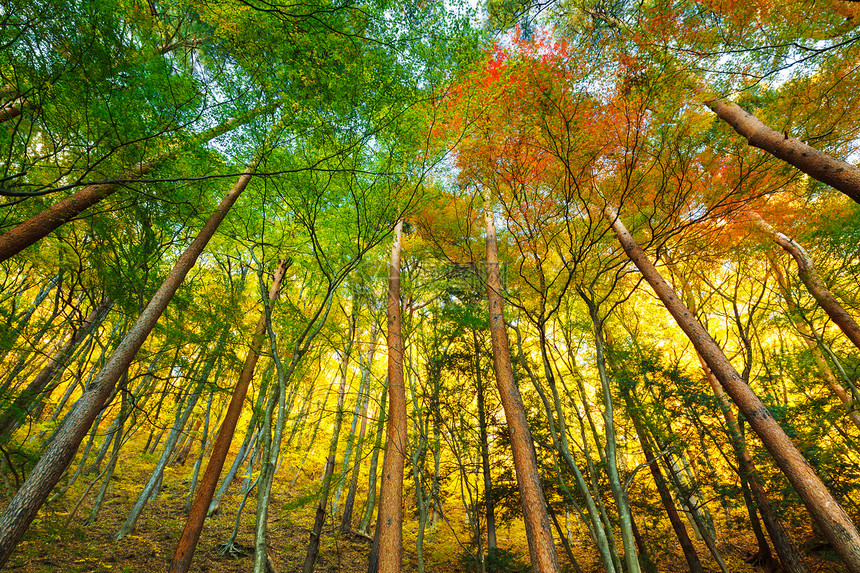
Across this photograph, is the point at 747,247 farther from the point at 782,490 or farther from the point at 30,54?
the point at 30,54

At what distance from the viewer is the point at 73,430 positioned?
360 cm

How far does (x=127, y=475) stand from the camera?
991cm

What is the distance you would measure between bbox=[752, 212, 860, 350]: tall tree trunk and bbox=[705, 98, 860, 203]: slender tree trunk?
199cm

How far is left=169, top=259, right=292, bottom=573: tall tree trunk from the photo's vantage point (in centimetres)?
489

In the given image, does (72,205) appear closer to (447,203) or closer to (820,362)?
(447,203)

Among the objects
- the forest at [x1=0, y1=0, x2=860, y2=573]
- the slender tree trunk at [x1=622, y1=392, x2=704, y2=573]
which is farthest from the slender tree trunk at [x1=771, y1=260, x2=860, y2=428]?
the slender tree trunk at [x1=622, y1=392, x2=704, y2=573]

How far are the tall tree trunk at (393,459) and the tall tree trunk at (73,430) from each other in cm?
324

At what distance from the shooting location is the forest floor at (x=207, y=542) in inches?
207

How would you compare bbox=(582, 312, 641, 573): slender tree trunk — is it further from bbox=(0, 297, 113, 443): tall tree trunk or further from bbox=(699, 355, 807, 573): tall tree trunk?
bbox=(0, 297, 113, 443): tall tree trunk

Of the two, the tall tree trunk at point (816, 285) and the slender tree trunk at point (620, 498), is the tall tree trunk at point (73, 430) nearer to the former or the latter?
the slender tree trunk at point (620, 498)

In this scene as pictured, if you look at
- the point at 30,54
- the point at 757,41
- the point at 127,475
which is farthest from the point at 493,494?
the point at 127,475

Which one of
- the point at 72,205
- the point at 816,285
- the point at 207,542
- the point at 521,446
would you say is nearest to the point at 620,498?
the point at 521,446

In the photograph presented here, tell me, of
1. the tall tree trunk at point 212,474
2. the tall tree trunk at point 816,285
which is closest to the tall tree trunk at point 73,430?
the tall tree trunk at point 212,474

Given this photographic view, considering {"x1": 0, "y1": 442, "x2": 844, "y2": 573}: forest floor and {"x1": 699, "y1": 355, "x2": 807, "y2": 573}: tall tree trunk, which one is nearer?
{"x1": 0, "y1": 442, "x2": 844, "y2": 573}: forest floor
